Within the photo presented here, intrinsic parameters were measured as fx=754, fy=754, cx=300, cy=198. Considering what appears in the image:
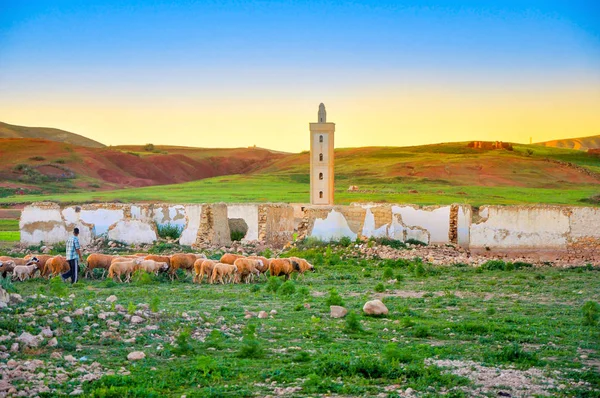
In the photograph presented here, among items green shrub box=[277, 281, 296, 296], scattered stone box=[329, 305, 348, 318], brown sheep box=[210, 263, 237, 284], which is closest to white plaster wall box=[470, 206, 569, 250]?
brown sheep box=[210, 263, 237, 284]

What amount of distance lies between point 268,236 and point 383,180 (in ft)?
204

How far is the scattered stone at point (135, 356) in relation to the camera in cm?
1071

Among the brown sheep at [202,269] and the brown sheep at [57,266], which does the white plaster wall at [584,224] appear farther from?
the brown sheep at [57,266]

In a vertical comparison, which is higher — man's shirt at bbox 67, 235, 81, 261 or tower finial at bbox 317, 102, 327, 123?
tower finial at bbox 317, 102, 327, 123

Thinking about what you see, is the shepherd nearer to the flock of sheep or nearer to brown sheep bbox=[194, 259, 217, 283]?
the flock of sheep

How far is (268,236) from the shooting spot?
32.4m

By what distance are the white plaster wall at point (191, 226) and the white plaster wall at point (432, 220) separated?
8427 mm

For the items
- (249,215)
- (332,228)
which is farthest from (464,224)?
(249,215)

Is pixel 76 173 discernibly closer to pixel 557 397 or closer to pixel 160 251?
pixel 160 251

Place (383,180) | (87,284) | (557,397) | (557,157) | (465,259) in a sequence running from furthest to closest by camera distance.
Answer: (557,157), (383,180), (465,259), (87,284), (557,397)

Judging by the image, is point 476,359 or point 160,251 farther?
point 160,251

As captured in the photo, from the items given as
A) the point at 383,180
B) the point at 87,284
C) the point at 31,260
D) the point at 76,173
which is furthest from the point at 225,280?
the point at 76,173

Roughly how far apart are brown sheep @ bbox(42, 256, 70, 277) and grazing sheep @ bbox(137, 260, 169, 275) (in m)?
2.06

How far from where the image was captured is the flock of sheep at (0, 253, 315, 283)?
2081 centimetres
